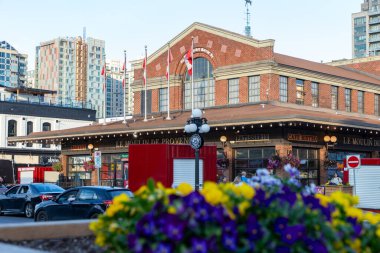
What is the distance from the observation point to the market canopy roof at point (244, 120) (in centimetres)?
3384

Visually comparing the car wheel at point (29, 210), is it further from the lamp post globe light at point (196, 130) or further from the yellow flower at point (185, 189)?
the yellow flower at point (185, 189)

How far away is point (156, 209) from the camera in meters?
6.20

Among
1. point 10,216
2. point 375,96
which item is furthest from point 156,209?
point 375,96

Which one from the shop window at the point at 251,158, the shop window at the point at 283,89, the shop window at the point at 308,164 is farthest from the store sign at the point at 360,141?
the shop window at the point at 251,158

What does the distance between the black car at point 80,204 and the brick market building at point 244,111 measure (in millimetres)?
14718

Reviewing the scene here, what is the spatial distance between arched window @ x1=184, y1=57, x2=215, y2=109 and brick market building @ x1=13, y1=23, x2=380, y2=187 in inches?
2.8

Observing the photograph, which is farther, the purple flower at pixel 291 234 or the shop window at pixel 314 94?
the shop window at pixel 314 94

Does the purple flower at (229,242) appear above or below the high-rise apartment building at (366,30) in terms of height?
below

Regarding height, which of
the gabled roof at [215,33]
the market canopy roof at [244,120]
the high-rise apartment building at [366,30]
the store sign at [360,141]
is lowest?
the store sign at [360,141]

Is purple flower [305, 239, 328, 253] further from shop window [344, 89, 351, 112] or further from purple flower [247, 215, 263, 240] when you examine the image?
shop window [344, 89, 351, 112]

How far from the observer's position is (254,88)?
41.8m

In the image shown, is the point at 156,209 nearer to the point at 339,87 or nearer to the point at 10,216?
the point at 10,216

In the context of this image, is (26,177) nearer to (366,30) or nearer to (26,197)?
(26,197)

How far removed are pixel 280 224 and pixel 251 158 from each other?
3066 centimetres
